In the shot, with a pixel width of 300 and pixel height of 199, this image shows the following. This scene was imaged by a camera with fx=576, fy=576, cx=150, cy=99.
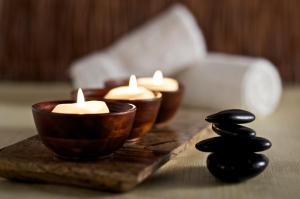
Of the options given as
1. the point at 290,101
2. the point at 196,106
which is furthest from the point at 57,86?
the point at 290,101

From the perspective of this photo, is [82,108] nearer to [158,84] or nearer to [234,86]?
[158,84]

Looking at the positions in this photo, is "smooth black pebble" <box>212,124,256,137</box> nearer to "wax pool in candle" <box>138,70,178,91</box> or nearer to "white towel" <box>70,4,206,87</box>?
"wax pool in candle" <box>138,70,178,91</box>

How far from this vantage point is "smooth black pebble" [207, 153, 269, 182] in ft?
2.31

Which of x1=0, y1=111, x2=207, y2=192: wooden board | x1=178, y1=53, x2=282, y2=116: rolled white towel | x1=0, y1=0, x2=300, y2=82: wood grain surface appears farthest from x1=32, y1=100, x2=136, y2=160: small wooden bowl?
x1=0, y1=0, x2=300, y2=82: wood grain surface

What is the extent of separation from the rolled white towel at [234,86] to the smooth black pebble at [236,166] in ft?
1.87

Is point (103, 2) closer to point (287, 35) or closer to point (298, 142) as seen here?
point (287, 35)

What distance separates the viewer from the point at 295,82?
1724mm

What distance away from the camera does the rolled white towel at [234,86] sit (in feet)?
4.24

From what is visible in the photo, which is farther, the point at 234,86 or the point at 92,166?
the point at 234,86

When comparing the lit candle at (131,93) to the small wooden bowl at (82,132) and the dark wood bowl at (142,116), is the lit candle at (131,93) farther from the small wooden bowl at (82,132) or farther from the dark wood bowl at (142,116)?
the small wooden bowl at (82,132)

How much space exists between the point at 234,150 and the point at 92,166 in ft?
0.58

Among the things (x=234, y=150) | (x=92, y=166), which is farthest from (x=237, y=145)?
Answer: (x=92, y=166)

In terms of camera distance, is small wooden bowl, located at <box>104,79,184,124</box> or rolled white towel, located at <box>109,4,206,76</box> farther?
rolled white towel, located at <box>109,4,206,76</box>

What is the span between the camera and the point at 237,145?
28.3 inches
